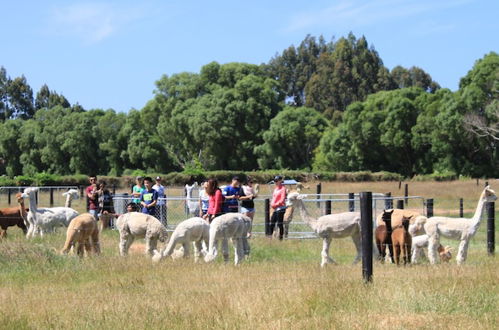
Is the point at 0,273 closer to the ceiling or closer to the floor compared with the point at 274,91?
closer to the floor

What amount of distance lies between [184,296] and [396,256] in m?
5.10

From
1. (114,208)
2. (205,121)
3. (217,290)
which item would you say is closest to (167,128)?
(205,121)

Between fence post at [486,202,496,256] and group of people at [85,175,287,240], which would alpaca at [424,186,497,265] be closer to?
fence post at [486,202,496,256]

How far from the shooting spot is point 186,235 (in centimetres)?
1516

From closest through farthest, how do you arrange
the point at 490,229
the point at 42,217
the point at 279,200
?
the point at 490,229, the point at 279,200, the point at 42,217

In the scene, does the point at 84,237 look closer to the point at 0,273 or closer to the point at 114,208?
the point at 0,273

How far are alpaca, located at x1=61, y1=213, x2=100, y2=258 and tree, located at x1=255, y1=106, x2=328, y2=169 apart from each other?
2371 inches

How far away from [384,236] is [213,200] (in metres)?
3.65

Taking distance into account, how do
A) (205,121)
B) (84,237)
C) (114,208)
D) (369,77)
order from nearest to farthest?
(84,237)
(114,208)
(205,121)
(369,77)

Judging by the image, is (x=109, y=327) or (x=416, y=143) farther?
(x=416, y=143)

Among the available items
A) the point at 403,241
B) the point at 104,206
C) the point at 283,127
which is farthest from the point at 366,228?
the point at 283,127

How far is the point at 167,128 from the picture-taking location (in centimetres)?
8569

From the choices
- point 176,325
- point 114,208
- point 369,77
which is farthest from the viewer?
point 369,77

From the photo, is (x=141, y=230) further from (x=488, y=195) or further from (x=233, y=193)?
(x=488, y=195)
